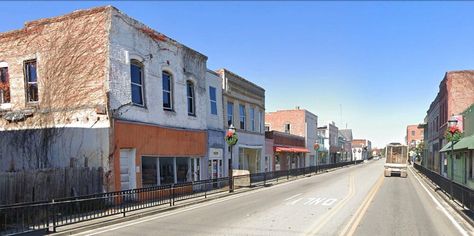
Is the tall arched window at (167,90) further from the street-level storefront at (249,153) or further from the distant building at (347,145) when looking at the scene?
the distant building at (347,145)

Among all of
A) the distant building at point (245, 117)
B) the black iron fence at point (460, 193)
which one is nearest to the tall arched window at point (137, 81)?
the distant building at point (245, 117)

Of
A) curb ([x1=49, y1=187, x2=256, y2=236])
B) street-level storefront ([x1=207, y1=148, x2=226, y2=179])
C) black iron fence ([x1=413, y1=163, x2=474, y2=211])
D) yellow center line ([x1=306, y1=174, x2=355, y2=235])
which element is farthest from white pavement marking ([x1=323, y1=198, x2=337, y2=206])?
street-level storefront ([x1=207, y1=148, x2=226, y2=179])

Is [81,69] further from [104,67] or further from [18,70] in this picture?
[18,70]

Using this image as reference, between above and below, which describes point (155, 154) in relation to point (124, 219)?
above

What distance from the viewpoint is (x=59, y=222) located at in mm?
12992

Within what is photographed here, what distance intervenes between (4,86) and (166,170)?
896 centimetres

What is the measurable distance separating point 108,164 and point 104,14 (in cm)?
653

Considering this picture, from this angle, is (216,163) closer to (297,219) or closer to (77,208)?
(297,219)

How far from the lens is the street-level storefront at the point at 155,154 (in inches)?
757

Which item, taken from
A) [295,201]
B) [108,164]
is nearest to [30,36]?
[108,164]

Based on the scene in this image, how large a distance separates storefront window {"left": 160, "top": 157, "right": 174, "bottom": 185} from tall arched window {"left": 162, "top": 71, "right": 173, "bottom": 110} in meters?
2.84

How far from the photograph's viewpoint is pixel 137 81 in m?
21.2

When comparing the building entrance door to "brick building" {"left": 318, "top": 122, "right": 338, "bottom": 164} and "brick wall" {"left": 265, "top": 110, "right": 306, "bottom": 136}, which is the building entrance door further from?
"brick building" {"left": 318, "top": 122, "right": 338, "bottom": 164}

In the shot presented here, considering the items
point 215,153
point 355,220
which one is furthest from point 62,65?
point 355,220
